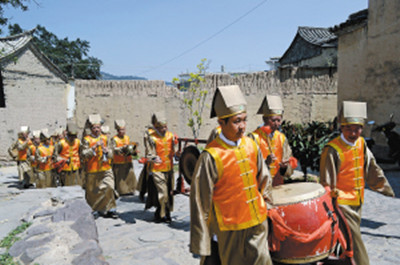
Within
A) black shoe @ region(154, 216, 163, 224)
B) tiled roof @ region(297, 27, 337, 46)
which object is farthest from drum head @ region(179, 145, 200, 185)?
tiled roof @ region(297, 27, 337, 46)

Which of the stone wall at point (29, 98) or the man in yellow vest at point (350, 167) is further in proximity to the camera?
the stone wall at point (29, 98)

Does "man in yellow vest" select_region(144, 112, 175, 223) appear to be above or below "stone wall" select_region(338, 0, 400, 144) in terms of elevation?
below

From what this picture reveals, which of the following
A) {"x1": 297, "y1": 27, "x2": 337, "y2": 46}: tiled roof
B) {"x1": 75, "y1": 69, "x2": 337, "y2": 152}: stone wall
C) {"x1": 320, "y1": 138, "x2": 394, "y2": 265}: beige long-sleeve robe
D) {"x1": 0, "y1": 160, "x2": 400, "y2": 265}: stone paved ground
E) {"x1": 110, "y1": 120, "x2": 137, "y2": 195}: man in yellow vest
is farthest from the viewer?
{"x1": 297, "y1": 27, "x2": 337, "y2": 46}: tiled roof

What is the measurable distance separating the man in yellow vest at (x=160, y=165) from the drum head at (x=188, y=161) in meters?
0.60

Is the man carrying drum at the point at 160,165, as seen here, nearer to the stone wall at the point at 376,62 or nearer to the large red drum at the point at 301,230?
the large red drum at the point at 301,230

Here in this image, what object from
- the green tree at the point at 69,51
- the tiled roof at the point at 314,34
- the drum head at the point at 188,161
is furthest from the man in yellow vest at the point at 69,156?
the green tree at the point at 69,51

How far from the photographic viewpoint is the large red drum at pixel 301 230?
10.2 feet

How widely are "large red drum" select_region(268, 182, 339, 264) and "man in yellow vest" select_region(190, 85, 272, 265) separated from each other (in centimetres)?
19

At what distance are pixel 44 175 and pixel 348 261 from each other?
Result: 28.1 feet

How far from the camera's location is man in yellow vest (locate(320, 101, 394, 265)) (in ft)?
12.6

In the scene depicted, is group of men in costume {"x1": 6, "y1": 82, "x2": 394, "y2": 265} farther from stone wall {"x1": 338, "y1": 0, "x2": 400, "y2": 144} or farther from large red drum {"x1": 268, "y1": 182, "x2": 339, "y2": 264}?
stone wall {"x1": 338, "y1": 0, "x2": 400, "y2": 144}

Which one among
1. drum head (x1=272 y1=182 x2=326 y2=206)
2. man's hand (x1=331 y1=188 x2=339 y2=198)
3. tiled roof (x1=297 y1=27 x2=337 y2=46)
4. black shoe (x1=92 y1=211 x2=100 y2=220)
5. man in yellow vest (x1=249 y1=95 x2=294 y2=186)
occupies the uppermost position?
tiled roof (x1=297 y1=27 x2=337 y2=46)

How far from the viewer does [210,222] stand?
307 centimetres

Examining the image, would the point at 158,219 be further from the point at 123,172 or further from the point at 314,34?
the point at 314,34
